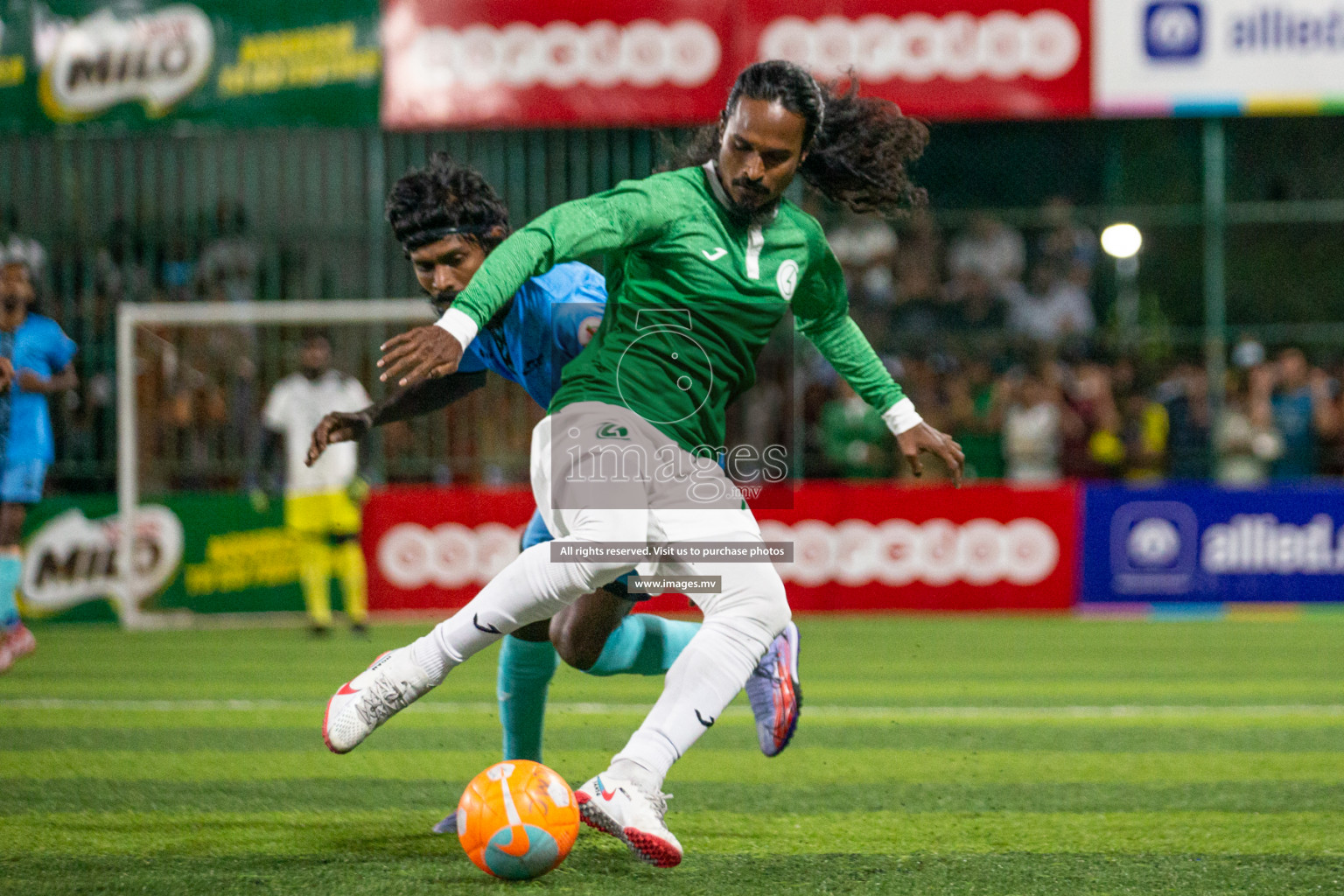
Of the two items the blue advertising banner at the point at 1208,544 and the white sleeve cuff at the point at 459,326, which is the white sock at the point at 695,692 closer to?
the white sleeve cuff at the point at 459,326

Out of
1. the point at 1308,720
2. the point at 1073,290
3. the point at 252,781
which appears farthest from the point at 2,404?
the point at 1073,290

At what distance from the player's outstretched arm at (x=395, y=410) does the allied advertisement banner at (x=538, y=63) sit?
8.91 meters

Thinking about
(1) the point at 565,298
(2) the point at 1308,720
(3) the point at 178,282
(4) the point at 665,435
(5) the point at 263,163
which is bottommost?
(2) the point at 1308,720

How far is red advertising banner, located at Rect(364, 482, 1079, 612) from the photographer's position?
1227 cm

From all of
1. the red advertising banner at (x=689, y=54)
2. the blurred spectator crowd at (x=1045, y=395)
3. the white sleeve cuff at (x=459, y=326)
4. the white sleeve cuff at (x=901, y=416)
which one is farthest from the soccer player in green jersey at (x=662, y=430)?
the red advertising banner at (x=689, y=54)

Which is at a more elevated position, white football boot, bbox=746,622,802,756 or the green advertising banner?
the green advertising banner

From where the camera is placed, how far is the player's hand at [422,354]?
10.1 feet

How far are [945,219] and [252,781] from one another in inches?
380

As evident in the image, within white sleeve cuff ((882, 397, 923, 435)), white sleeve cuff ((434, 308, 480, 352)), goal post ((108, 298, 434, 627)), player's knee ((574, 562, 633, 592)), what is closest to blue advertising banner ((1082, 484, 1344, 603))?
goal post ((108, 298, 434, 627))

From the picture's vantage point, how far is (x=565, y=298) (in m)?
4.07

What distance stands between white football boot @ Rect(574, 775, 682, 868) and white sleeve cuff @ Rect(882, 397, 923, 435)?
1.38 meters

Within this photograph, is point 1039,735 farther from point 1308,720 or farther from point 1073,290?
point 1073,290

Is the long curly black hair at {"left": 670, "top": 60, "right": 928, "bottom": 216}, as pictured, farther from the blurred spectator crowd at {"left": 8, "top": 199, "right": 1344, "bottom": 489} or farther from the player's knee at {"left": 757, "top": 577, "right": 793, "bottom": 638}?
the blurred spectator crowd at {"left": 8, "top": 199, "right": 1344, "bottom": 489}

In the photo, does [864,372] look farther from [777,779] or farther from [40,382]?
[40,382]
